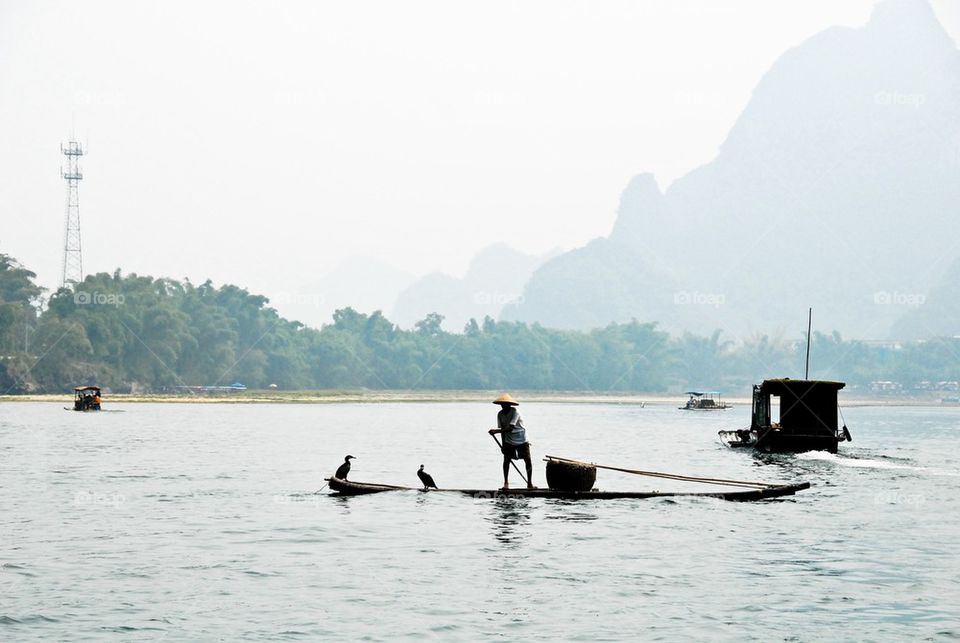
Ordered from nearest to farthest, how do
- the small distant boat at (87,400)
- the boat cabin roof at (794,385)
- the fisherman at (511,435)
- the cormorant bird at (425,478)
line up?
the fisherman at (511,435) < the cormorant bird at (425,478) < the boat cabin roof at (794,385) < the small distant boat at (87,400)

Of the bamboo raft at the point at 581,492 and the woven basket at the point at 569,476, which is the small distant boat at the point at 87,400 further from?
the woven basket at the point at 569,476

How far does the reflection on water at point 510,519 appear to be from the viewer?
24375 mm

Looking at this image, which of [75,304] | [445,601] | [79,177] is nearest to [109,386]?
[75,304]

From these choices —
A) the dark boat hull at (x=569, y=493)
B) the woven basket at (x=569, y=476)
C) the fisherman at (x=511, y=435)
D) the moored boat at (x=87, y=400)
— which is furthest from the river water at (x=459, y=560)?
the moored boat at (x=87, y=400)

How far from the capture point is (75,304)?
149m

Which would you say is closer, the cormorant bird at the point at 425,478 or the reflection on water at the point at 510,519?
the reflection on water at the point at 510,519

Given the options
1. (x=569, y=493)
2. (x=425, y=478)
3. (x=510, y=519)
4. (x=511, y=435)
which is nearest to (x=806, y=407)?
(x=569, y=493)

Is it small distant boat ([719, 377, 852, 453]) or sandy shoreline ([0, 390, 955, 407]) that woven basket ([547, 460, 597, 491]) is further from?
sandy shoreline ([0, 390, 955, 407])

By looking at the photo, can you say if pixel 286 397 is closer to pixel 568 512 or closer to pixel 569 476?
pixel 569 476

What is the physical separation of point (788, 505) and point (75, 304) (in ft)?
438

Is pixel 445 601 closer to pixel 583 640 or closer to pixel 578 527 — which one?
pixel 583 640

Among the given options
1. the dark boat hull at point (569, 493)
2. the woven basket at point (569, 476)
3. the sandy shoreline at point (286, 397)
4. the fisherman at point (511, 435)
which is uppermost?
the fisherman at point (511, 435)

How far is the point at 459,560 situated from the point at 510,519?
5.57 metres

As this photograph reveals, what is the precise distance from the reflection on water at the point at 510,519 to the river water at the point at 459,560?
82 mm
